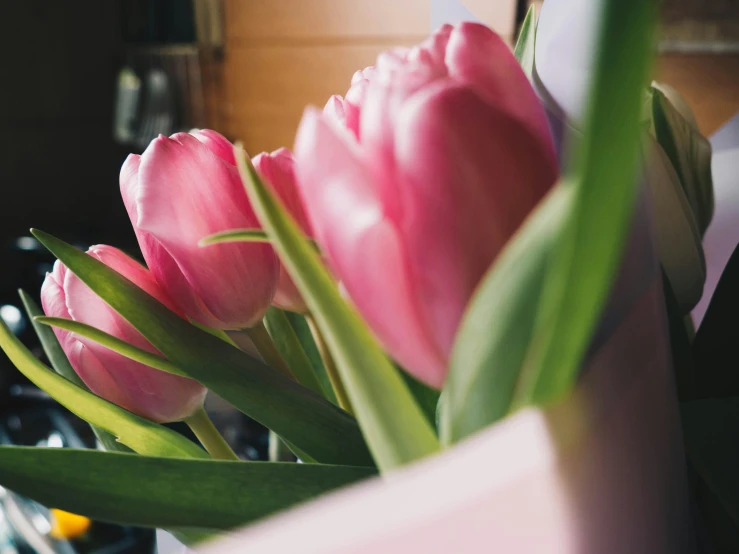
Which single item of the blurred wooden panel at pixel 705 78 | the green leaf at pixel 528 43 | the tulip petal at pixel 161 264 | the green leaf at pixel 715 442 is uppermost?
the blurred wooden panel at pixel 705 78

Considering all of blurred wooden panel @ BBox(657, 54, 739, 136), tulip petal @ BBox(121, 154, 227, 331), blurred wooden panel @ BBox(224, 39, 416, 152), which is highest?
blurred wooden panel @ BBox(224, 39, 416, 152)

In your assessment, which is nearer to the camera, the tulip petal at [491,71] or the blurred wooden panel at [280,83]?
the tulip petal at [491,71]

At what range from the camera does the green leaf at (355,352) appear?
3.7 inches

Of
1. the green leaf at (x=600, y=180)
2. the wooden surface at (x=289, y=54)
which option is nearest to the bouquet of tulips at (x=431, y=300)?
the green leaf at (x=600, y=180)

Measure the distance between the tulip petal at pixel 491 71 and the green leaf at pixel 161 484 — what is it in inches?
3.2

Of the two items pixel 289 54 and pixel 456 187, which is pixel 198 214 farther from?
pixel 289 54

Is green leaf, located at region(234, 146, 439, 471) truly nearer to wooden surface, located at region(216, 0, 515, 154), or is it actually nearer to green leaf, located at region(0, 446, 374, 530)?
green leaf, located at region(0, 446, 374, 530)

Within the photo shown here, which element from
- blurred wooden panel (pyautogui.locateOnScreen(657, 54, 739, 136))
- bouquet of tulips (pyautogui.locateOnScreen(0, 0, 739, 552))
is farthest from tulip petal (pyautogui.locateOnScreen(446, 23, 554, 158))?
blurred wooden panel (pyautogui.locateOnScreen(657, 54, 739, 136))

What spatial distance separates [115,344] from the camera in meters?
0.15

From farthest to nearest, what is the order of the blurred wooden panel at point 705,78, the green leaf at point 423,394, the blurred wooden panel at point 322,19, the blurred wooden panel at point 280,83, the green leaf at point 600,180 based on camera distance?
the blurred wooden panel at point 280,83 < the blurred wooden panel at point 322,19 < the blurred wooden panel at point 705,78 < the green leaf at point 423,394 < the green leaf at point 600,180

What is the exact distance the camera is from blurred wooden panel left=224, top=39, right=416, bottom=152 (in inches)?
69.7

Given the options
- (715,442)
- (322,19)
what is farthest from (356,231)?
(322,19)

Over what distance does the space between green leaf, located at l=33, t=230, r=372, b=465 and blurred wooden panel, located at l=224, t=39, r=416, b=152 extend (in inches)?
63.5

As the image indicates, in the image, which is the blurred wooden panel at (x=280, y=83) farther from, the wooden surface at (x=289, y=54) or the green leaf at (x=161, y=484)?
the green leaf at (x=161, y=484)
